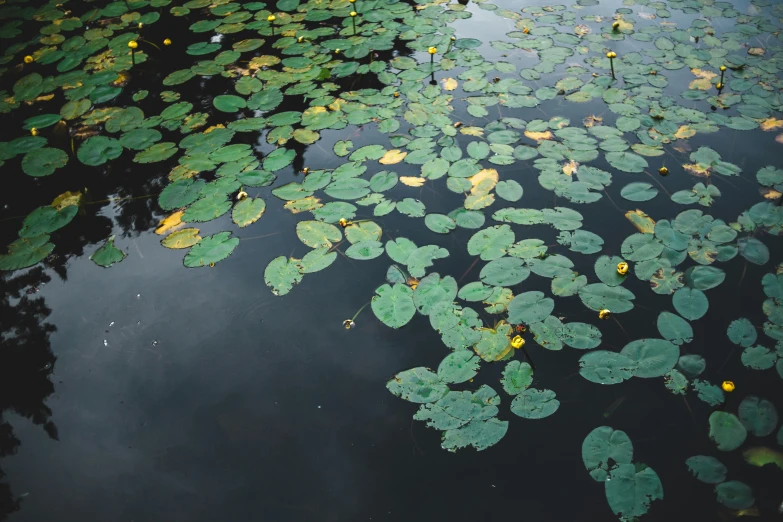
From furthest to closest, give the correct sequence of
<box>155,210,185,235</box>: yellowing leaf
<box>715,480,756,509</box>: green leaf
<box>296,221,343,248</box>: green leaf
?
<box>155,210,185,235</box>: yellowing leaf, <box>296,221,343,248</box>: green leaf, <box>715,480,756,509</box>: green leaf

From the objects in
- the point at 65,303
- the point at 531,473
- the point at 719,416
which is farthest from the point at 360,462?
the point at 65,303

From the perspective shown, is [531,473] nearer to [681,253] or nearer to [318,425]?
[318,425]

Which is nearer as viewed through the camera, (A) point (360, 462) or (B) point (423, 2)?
(A) point (360, 462)

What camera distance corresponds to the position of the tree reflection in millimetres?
2537

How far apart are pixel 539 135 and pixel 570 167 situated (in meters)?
0.43

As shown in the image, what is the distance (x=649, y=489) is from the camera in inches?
83.1

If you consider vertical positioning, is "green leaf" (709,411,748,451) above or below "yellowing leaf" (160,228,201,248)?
below

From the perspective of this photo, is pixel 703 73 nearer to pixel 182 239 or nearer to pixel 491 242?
pixel 491 242

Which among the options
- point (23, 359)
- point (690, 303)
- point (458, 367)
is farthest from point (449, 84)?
point (23, 359)

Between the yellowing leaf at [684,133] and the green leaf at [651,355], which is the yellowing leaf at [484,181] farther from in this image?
the yellowing leaf at [684,133]

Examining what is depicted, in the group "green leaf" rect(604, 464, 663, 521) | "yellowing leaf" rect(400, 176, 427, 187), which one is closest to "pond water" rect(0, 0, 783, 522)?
"green leaf" rect(604, 464, 663, 521)

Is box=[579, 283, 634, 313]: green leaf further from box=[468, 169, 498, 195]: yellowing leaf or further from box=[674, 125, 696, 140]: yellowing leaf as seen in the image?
box=[674, 125, 696, 140]: yellowing leaf

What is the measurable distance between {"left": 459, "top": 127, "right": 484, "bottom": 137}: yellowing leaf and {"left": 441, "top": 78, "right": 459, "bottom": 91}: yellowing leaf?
64 cm

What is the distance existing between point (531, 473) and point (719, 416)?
0.93 metres
